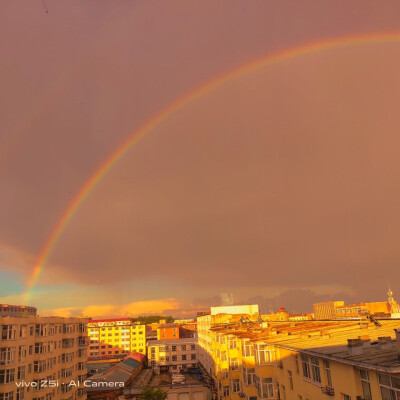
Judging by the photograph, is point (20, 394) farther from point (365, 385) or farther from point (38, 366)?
point (365, 385)

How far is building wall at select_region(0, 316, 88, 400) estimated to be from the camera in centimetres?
3562

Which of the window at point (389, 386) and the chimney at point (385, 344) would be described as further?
the chimney at point (385, 344)

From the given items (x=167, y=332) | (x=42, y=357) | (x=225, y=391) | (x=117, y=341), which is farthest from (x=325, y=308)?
(x=42, y=357)

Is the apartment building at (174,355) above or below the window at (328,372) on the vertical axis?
below

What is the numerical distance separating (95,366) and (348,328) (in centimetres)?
8186

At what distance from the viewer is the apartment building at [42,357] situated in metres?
35.7

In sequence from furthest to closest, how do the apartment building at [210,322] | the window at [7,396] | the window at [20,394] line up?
the apartment building at [210,322] < the window at [20,394] < the window at [7,396]

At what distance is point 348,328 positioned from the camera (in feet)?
90.3

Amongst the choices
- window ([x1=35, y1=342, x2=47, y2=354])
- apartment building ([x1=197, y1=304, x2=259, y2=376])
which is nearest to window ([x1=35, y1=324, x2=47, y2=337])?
window ([x1=35, y1=342, x2=47, y2=354])

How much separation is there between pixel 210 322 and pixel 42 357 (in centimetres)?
4572

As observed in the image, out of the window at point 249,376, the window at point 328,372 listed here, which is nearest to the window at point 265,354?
the window at point 249,376

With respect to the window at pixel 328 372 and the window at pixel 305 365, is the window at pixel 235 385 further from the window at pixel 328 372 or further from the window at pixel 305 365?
the window at pixel 328 372

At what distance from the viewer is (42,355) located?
42.4 meters

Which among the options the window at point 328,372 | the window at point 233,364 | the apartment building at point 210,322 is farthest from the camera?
the apartment building at point 210,322
